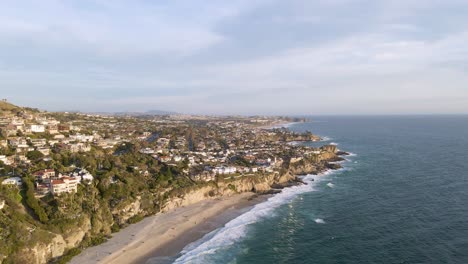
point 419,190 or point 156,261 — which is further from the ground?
point 419,190

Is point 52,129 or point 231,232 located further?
point 52,129

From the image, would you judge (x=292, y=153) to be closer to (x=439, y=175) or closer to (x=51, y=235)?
(x=439, y=175)

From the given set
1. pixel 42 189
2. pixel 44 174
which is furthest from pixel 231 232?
pixel 44 174

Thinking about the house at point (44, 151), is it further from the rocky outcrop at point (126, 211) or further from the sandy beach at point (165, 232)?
the sandy beach at point (165, 232)

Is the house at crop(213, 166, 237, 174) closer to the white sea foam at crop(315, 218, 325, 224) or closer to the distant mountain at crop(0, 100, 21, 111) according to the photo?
the white sea foam at crop(315, 218, 325, 224)

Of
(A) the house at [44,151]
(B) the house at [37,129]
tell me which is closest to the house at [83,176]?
(A) the house at [44,151]

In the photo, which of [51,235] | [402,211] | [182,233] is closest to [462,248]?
[402,211]

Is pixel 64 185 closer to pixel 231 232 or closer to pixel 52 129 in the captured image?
pixel 231 232
